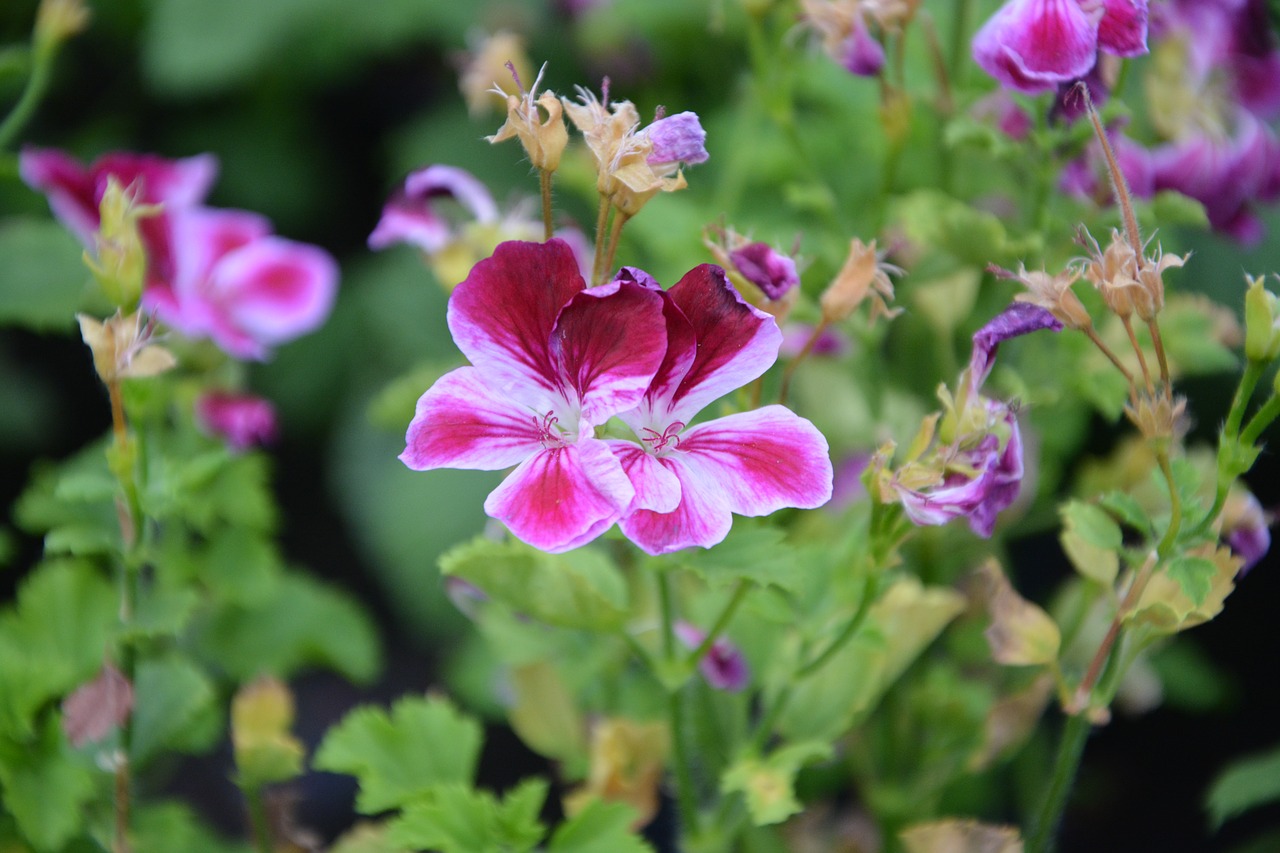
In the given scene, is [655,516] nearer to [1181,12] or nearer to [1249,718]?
[1181,12]

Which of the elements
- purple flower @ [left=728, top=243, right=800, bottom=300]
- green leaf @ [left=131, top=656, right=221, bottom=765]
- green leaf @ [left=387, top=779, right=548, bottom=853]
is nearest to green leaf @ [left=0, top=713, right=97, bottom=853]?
A: green leaf @ [left=131, top=656, right=221, bottom=765]

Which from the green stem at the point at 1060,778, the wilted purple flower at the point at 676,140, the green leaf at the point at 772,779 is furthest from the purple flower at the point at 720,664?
the wilted purple flower at the point at 676,140

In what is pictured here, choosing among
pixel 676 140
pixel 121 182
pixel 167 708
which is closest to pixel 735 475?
pixel 676 140

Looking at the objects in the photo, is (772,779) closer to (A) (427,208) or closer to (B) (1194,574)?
(B) (1194,574)

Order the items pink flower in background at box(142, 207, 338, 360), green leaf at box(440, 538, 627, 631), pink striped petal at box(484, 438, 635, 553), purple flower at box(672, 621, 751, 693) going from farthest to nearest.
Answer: pink flower in background at box(142, 207, 338, 360) → purple flower at box(672, 621, 751, 693) → green leaf at box(440, 538, 627, 631) → pink striped petal at box(484, 438, 635, 553)

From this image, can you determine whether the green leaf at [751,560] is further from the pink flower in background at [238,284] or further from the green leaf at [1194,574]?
the pink flower in background at [238,284]

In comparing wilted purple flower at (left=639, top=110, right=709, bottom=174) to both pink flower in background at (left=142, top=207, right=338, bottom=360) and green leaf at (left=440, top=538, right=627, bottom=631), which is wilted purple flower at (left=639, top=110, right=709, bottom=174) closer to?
green leaf at (left=440, top=538, right=627, bottom=631)

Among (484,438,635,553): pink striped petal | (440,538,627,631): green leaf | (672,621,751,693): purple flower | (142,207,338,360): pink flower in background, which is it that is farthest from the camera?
(142,207,338,360): pink flower in background
